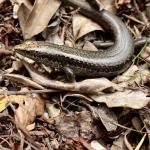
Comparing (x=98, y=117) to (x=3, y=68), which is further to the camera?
(x=3, y=68)

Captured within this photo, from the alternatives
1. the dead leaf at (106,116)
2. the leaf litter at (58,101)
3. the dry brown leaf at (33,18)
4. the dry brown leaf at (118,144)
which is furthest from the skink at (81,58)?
the dry brown leaf at (118,144)

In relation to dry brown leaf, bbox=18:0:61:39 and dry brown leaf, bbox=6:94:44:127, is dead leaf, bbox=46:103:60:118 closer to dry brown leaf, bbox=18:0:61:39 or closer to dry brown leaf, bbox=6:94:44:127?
dry brown leaf, bbox=6:94:44:127

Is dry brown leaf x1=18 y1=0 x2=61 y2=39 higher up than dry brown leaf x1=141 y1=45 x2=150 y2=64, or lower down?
higher up

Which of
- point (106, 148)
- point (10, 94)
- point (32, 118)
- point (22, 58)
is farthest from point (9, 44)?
point (106, 148)

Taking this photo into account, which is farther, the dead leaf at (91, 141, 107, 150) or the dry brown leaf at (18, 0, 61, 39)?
the dry brown leaf at (18, 0, 61, 39)

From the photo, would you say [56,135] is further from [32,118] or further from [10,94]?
[10,94]

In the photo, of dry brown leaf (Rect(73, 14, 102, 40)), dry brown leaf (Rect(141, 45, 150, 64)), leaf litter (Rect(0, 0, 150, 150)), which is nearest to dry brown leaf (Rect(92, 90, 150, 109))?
leaf litter (Rect(0, 0, 150, 150))

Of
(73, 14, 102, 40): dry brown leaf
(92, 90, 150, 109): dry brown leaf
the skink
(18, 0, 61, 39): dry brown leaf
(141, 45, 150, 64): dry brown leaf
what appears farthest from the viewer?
(73, 14, 102, 40): dry brown leaf
